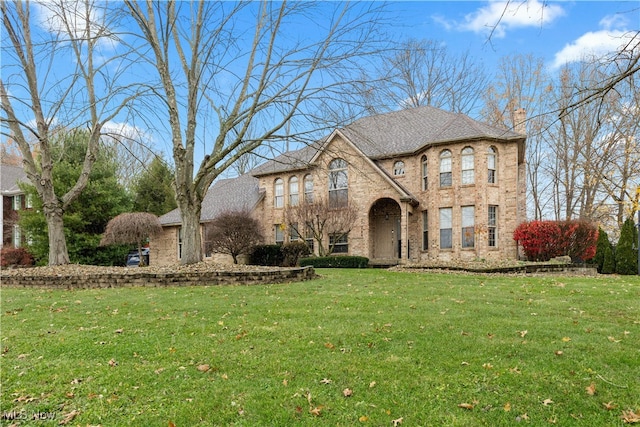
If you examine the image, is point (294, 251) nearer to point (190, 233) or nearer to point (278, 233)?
point (278, 233)

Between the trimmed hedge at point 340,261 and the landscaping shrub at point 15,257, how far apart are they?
18.2 metres

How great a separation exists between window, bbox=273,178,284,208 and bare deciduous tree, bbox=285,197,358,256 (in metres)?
Result: 3.28

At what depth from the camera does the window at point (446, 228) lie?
61.8 feet

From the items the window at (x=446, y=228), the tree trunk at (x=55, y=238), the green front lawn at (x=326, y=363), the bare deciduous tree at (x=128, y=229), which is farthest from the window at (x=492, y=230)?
the bare deciduous tree at (x=128, y=229)

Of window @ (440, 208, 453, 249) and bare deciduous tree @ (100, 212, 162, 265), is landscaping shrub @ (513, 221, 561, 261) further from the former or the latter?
bare deciduous tree @ (100, 212, 162, 265)

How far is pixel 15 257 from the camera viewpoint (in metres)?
24.4

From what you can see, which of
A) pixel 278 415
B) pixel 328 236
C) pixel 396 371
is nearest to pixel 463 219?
pixel 328 236

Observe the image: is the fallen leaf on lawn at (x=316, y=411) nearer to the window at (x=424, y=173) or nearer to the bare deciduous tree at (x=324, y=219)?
the bare deciduous tree at (x=324, y=219)

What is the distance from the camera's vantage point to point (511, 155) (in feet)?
60.6

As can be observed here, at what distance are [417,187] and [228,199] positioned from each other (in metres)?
12.5

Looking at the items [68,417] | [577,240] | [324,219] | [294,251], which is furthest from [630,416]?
[294,251]

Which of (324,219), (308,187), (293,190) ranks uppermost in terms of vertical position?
(308,187)

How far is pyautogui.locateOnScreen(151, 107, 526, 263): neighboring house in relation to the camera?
719 inches

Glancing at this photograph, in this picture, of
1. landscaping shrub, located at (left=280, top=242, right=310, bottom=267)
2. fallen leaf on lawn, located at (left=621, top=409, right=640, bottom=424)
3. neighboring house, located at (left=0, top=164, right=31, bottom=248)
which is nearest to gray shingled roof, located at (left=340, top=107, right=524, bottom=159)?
landscaping shrub, located at (left=280, top=242, right=310, bottom=267)
